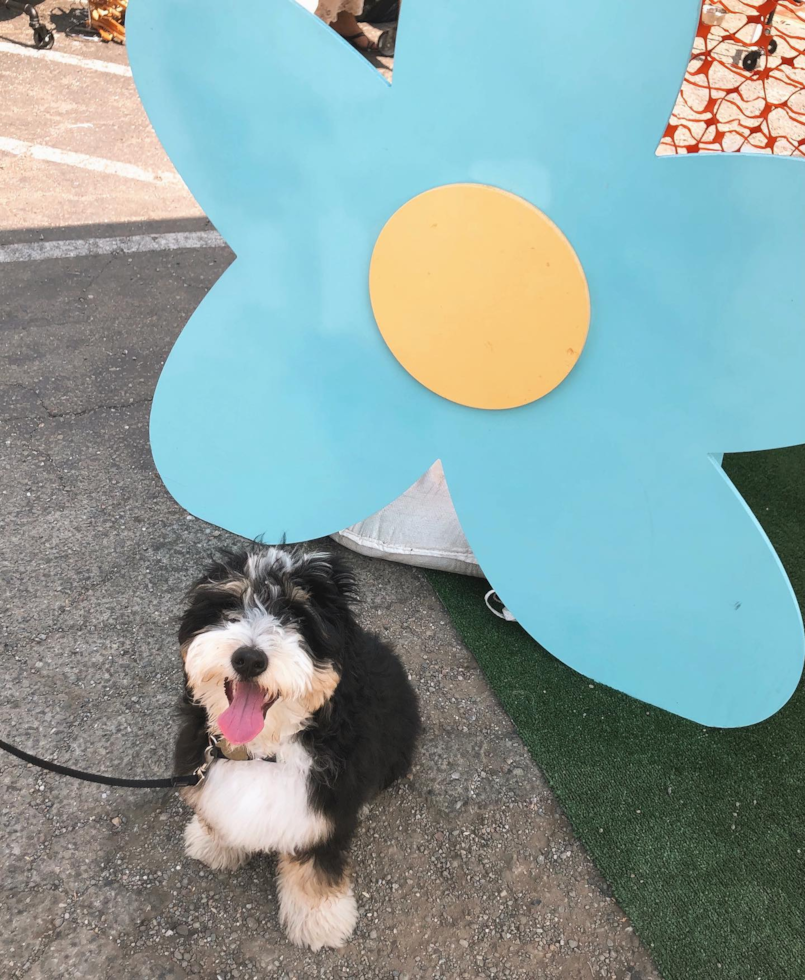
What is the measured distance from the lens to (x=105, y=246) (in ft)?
17.6

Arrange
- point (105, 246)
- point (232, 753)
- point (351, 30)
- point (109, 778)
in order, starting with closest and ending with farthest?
point (232, 753) < point (109, 778) < point (105, 246) < point (351, 30)

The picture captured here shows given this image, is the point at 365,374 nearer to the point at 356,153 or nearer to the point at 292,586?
the point at 356,153

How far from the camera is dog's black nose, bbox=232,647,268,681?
171 centimetres

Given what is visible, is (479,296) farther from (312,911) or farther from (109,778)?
(312,911)

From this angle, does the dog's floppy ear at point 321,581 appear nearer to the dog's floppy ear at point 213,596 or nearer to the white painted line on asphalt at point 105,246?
the dog's floppy ear at point 213,596

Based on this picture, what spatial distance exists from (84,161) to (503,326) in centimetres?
551

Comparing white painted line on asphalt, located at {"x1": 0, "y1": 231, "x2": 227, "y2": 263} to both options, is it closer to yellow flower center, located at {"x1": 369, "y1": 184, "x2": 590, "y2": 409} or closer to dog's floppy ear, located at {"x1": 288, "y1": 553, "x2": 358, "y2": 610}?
yellow flower center, located at {"x1": 369, "y1": 184, "x2": 590, "y2": 409}

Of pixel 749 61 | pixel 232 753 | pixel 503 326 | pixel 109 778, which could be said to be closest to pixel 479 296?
pixel 503 326

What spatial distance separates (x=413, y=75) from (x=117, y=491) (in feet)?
7.81

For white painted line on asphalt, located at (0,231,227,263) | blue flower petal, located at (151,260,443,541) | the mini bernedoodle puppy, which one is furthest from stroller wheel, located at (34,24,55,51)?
the mini bernedoodle puppy

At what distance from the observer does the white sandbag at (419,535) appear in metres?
3.43

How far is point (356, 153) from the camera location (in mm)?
2365

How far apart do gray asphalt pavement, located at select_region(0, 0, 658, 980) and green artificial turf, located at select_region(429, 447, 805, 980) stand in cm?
10

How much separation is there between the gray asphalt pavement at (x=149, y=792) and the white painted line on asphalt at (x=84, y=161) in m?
2.49
